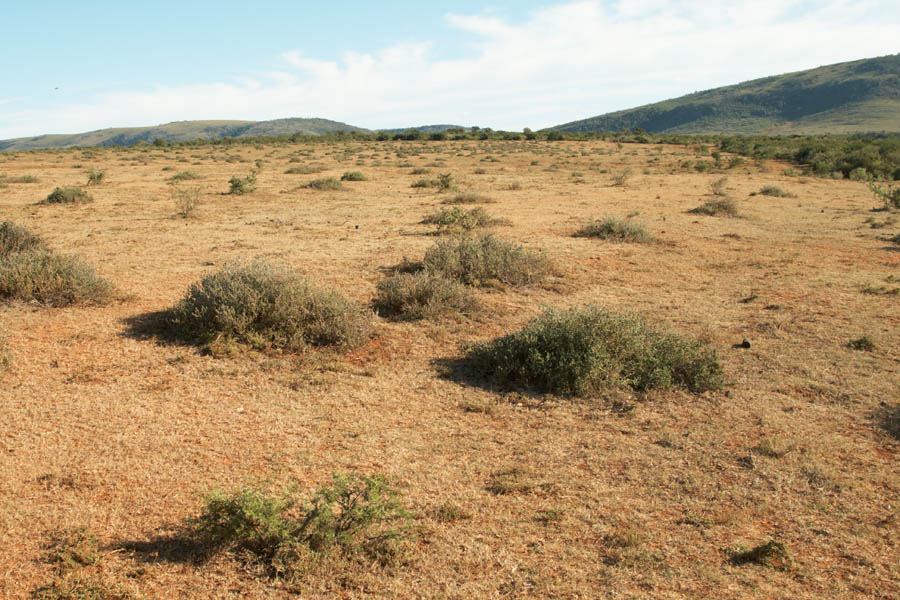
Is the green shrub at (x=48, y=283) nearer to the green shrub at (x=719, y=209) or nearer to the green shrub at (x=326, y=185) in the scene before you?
the green shrub at (x=326, y=185)

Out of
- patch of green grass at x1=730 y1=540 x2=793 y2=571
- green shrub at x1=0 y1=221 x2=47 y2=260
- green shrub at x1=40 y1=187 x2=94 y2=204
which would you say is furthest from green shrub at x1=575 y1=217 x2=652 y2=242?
green shrub at x1=40 y1=187 x2=94 y2=204

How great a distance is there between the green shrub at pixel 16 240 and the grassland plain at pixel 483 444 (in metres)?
0.94

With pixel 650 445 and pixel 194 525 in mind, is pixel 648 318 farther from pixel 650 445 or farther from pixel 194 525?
pixel 194 525

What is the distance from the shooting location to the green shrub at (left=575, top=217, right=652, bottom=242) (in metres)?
12.6

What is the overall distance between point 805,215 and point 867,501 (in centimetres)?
1502

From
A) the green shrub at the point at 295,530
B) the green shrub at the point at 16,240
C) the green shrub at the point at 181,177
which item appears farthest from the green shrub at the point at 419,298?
the green shrub at the point at 181,177

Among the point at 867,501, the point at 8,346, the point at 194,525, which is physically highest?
the point at 8,346

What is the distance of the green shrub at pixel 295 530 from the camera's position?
327 centimetres

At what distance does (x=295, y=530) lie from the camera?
11.1ft

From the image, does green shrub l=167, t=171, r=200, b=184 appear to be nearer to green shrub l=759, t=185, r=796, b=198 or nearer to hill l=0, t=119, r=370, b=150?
green shrub l=759, t=185, r=796, b=198

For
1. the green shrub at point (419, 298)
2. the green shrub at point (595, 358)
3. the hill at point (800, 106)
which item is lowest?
the green shrub at point (595, 358)

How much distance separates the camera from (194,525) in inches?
142

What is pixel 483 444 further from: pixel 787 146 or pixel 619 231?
pixel 787 146

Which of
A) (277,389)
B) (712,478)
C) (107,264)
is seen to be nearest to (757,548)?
(712,478)
